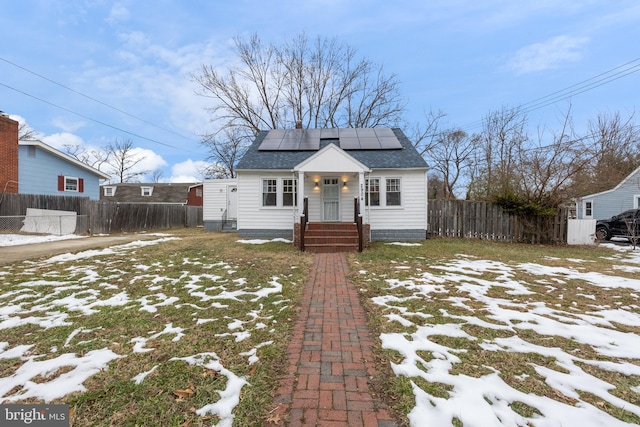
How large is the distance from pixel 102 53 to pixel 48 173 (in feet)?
28.8

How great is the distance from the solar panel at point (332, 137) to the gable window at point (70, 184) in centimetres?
1553

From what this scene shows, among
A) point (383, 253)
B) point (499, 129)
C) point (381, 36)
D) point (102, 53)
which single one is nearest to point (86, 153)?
point (102, 53)

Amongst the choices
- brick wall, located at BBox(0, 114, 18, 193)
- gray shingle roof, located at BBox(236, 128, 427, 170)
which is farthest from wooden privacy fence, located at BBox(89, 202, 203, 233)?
gray shingle roof, located at BBox(236, 128, 427, 170)

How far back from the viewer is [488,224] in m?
12.1

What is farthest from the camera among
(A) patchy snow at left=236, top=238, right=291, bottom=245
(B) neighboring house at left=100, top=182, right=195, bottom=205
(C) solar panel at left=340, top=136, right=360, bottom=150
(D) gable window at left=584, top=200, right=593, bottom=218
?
(B) neighboring house at left=100, top=182, right=195, bottom=205

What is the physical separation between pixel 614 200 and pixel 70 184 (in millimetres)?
39436

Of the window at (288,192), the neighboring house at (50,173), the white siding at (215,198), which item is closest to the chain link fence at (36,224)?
the neighboring house at (50,173)

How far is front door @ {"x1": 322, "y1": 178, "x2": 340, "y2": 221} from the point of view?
1228cm

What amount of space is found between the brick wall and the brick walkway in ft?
70.3

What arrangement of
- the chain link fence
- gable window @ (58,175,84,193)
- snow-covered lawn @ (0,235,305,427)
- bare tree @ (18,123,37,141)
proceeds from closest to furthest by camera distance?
snow-covered lawn @ (0,235,305,427) < the chain link fence < gable window @ (58,175,84,193) < bare tree @ (18,123,37,141)

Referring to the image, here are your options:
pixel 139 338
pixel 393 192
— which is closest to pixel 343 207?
pixel 393 192

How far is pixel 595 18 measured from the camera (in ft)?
36.4

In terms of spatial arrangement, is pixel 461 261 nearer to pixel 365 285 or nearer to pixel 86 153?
pixel 365 285

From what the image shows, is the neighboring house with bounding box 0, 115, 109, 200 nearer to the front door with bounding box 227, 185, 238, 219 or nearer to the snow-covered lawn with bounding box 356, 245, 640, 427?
the front door with bounding box 227, 185, 238, 219
